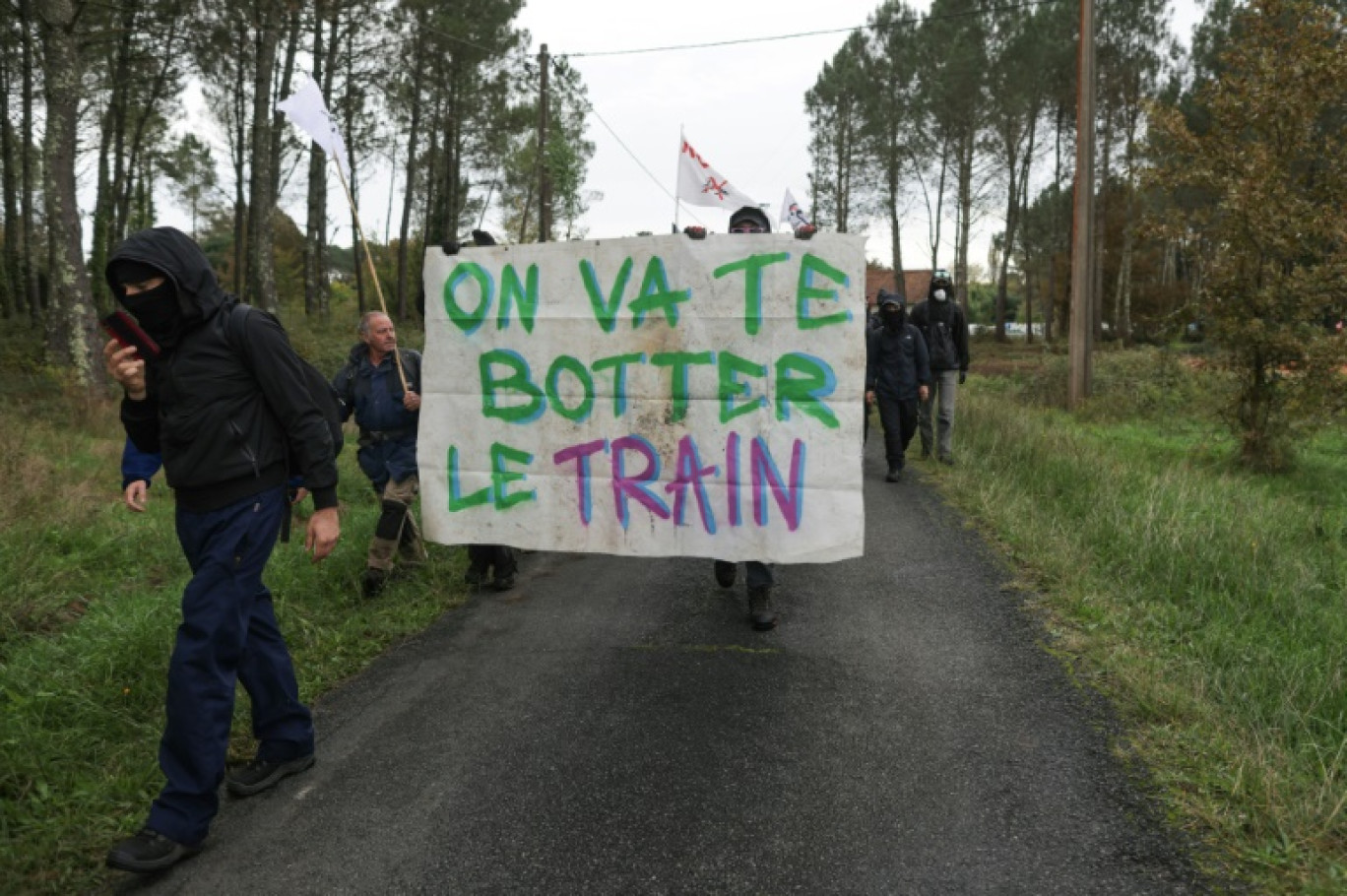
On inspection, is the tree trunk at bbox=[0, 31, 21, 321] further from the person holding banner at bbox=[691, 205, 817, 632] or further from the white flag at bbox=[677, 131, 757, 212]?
the person holding banner at bbox=[691, 205, 817, 632]

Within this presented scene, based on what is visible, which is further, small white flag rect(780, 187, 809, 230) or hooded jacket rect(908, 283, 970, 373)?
small white flag rect(780, 187, 809, 230)

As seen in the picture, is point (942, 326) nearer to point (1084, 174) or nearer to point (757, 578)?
point (1084, 174)

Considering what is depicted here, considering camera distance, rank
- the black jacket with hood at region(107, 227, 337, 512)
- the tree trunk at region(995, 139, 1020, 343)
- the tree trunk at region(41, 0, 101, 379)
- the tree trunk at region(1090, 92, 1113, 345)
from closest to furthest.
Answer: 1. the black jacket with hood at region(107, 227, 337, 512)
2. the tree trunk at region(41, 0, 101, 379)
3. the tree trunk at region(1090, 92, 1113, 345)
4. the tree trunk at region(995, 139, 1020, 343)

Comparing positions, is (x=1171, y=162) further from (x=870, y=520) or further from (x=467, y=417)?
(x=467, y=417)

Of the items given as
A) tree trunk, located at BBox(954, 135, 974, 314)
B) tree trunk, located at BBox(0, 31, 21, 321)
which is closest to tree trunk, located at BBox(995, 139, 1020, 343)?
tree trunk, located at BBox(954, 135, 974, 314)

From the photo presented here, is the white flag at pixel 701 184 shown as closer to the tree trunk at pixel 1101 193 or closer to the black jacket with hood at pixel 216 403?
the black jacket with hood at pixel 216 403

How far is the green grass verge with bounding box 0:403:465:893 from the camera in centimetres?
307

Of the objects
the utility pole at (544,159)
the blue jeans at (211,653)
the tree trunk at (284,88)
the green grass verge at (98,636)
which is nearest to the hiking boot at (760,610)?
the green grass verge at (98,636)

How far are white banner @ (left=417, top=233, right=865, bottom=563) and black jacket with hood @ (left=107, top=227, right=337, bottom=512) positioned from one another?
1.34 metres

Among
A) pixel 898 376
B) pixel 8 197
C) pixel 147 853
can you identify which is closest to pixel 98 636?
pixel 147 853

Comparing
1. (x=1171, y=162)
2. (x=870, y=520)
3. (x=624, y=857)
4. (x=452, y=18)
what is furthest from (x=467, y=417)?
(x=452, y=18)

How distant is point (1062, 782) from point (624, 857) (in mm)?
1518

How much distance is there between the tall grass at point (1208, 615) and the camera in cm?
285

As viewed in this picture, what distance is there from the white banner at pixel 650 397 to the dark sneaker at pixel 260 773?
1409 mm
